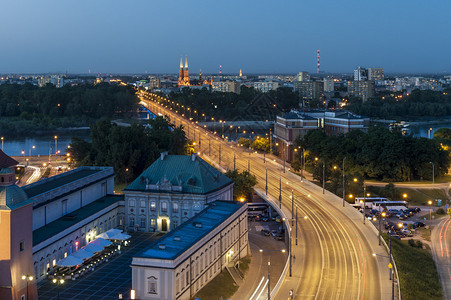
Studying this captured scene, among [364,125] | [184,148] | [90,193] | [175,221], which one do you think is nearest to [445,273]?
[175,221]

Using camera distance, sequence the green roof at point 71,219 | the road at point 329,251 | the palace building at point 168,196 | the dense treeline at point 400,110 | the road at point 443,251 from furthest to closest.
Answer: the dense treeline at point 400,110
the palace building at point 168,196
the road at point 443,251
the green roof at point 71,219
the road at point 329,251

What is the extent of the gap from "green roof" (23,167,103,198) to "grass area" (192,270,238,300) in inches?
398

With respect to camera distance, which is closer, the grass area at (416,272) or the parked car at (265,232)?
the grass area at (416,272)

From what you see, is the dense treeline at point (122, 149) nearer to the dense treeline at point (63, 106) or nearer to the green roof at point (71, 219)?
the green roof at point (71, 219)

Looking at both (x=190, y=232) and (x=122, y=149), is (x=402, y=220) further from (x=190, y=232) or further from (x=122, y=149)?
(x=122, y=149)

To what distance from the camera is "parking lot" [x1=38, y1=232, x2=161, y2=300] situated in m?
23.7

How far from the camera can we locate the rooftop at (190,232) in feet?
75.8

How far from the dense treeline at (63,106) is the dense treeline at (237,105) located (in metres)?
13.5

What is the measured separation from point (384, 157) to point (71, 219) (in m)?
31.7

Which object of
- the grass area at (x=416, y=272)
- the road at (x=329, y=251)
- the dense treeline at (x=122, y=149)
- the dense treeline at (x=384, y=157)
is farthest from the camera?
the dense treeline at (x=384, y=157)

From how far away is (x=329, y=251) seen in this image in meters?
29.6

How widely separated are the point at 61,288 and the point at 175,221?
10.0 metres

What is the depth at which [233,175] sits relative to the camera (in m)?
43.2

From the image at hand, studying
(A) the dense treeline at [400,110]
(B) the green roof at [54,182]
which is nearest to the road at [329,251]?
(B) the green roof at [54,182]
